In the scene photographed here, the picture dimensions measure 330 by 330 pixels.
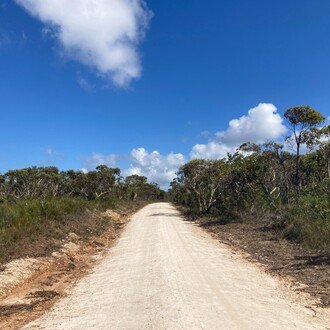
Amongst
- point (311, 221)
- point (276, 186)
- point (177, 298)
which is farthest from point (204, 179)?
point (177, 298)

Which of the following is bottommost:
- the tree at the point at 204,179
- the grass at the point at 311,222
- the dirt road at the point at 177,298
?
the dirt road at the point at 177,298

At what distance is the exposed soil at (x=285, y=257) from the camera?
9.51 meters

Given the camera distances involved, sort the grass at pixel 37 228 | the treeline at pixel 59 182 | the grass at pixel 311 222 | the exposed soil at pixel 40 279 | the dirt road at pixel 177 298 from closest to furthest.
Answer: the dirt road at pixel 177 298 < the exposed soil at pixel 40 279 < the grass at pixel 37 228 < the grass at pixel 311 222 < the treeline at pixel 59 182

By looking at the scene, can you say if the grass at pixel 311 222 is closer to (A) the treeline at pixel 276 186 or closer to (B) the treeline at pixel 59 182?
(A) the treeline at pixel 276 186

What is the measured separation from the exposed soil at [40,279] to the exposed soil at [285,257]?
211 inches

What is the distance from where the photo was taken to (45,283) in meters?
10.3

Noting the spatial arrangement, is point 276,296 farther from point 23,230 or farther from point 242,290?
point 23,230

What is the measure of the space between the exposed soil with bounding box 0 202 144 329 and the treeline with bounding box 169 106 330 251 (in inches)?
316

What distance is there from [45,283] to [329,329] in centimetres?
676

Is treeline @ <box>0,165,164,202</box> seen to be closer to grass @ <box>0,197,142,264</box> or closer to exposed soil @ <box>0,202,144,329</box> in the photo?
grass @ <box>0,197,142,264</box>

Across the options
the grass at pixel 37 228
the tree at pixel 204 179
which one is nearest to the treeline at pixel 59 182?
the tree at pixel 204 179

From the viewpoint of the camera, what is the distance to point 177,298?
8.09m

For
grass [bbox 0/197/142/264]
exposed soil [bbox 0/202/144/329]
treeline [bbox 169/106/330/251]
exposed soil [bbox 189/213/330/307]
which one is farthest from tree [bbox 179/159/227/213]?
exposed soil [bbox 0/202/144/329]

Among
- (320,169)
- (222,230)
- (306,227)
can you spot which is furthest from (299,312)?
(320,169)
